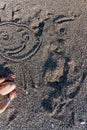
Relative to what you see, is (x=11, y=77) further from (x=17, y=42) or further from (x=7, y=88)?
(x=17, y=42)

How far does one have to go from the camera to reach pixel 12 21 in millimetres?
4754

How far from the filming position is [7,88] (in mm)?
4301

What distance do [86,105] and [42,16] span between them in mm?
1320

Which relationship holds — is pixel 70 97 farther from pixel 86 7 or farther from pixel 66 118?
pixel 86 7

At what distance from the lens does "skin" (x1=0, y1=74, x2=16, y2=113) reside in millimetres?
4270

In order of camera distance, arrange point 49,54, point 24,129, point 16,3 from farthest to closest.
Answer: point 16,3, point 49,54, point 24,129

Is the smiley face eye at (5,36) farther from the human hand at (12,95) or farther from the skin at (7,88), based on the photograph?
the human hand at (12,95)

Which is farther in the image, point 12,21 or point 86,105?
point 12,21

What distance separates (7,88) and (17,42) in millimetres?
643

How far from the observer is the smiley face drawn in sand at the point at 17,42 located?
14.9 feet

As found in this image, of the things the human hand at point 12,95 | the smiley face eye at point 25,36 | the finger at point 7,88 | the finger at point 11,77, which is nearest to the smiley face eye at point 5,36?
the smiley face eye at point 25,36

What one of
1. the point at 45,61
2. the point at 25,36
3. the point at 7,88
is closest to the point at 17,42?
the point at 25,36

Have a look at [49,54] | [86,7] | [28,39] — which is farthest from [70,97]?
[86,7]

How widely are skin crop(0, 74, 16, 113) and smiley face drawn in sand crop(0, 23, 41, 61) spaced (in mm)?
280
